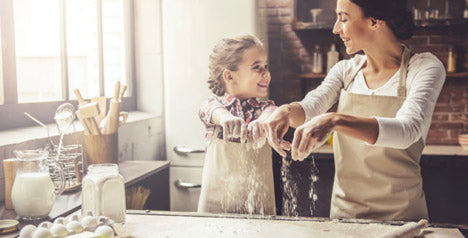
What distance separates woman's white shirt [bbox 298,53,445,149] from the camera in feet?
4.30

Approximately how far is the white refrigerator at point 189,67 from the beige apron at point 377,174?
132cm

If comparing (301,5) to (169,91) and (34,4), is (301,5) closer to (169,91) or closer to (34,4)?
(169,91)

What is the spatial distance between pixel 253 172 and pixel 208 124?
237 millimetres

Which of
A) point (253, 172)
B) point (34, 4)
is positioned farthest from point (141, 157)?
point (253, 172)

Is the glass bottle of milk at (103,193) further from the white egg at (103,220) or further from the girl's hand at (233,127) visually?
the girl's hand at (233,127)

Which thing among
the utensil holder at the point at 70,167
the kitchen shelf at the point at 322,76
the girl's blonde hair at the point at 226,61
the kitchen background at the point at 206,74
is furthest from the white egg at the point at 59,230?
the kitchen shelf at the point at 322,76

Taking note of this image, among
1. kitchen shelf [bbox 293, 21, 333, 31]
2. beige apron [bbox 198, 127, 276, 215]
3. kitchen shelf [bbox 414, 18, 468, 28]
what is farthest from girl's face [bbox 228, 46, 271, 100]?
kitchen shelf [bbox 414, 18, 468, 28]

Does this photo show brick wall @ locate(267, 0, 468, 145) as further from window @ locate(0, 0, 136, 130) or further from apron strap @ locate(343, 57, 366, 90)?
apron strap @ locate(343, 57, 366, 90)

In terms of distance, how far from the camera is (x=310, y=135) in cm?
123

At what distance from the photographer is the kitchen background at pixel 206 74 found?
272 cm

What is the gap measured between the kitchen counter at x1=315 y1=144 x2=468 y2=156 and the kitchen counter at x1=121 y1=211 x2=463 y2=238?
5.02ft

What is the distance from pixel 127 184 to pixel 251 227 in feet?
2.66

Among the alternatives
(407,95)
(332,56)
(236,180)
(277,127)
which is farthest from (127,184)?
(332,56)

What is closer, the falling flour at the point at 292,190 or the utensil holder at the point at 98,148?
the utensil holder at the point at 98,148
